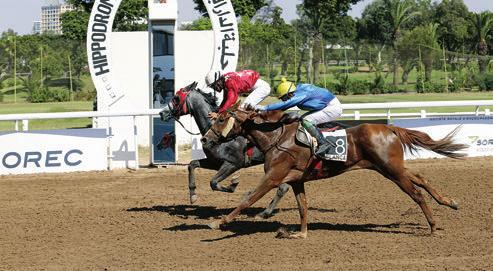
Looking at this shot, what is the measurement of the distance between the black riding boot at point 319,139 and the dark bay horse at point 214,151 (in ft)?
3.84

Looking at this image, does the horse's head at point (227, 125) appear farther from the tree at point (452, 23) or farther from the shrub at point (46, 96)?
the tree at point (452, 23)

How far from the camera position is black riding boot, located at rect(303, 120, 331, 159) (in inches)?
322

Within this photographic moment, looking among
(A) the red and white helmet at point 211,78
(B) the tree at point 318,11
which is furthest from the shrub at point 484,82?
(A) the red and white helmet at point 211,78

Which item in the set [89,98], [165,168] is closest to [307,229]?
[165,168]

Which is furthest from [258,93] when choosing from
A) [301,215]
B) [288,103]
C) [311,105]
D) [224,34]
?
[224,34]

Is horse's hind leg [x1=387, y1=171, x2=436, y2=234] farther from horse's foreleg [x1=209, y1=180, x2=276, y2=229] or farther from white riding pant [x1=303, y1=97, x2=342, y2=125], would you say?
horse's foreleg [x1=209, y1=180, x2=276, y2=229]

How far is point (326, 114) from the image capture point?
28.5 ft

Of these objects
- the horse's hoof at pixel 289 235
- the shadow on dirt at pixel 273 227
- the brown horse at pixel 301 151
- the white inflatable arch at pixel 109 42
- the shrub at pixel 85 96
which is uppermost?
the white inflatable arch at pixel 109 42

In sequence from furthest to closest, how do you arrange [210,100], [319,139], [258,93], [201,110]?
[210,100] < [201,110] < [258,93] < [319,139]

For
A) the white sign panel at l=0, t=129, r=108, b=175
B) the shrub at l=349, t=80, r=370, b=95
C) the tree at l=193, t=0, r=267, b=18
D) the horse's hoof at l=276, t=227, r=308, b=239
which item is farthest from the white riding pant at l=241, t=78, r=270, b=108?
the tree at l=193, t=0, r=267, b=18

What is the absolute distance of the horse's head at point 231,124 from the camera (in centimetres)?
813

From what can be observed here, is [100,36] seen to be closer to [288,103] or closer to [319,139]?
[288,103]

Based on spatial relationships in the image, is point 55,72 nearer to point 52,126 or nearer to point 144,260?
point 52,126

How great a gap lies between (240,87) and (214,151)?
2.94 ft
